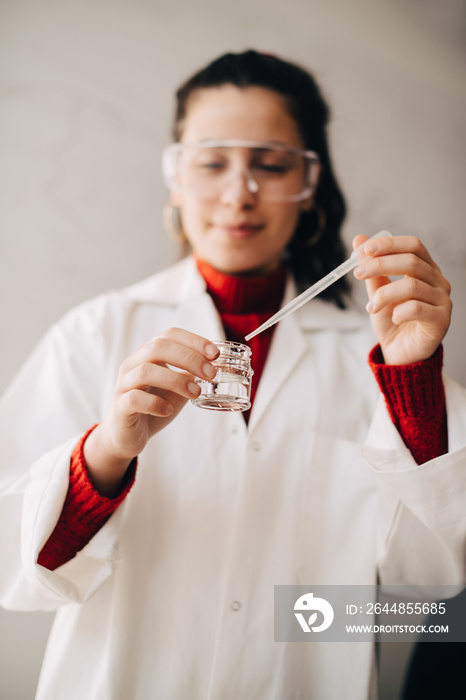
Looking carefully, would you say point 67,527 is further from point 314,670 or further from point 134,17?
point 134,17

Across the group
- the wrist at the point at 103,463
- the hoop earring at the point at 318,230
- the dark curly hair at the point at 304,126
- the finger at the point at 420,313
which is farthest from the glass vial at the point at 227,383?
Answer: the hoop earring at the point at 318,230

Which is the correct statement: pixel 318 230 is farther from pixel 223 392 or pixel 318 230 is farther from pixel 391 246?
pixel 223 392

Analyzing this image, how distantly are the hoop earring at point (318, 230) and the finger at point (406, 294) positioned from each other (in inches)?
25.8

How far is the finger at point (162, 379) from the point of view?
813mm

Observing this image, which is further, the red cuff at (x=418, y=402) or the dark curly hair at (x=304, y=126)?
the dark curly hair at (x=304, y=126)

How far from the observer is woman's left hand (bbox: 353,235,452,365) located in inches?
34.4

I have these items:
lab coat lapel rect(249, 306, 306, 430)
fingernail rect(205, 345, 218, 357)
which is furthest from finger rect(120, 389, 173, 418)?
lab coat lapel rect(249, 306, 306, 430)

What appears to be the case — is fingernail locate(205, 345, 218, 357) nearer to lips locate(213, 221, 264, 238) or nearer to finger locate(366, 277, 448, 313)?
finger locate(366, 277, 448, 313)

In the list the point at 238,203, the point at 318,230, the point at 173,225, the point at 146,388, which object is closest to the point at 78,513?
the point at 146,388

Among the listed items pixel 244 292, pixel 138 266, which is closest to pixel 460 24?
pixel 244 292

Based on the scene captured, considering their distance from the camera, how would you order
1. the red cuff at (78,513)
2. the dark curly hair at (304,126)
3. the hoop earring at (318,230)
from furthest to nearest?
the hoop earring at (318,230)
the dark curly hair at (304,126)
the red cuff at (78,513)

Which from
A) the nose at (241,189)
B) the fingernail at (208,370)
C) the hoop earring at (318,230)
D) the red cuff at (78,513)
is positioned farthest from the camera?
the hoop earring at (318,230)

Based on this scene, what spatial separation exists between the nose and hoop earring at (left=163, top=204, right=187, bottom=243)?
0.36 metres

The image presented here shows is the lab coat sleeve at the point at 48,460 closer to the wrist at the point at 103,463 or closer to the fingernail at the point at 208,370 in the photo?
the wrist at the point at 103,463
